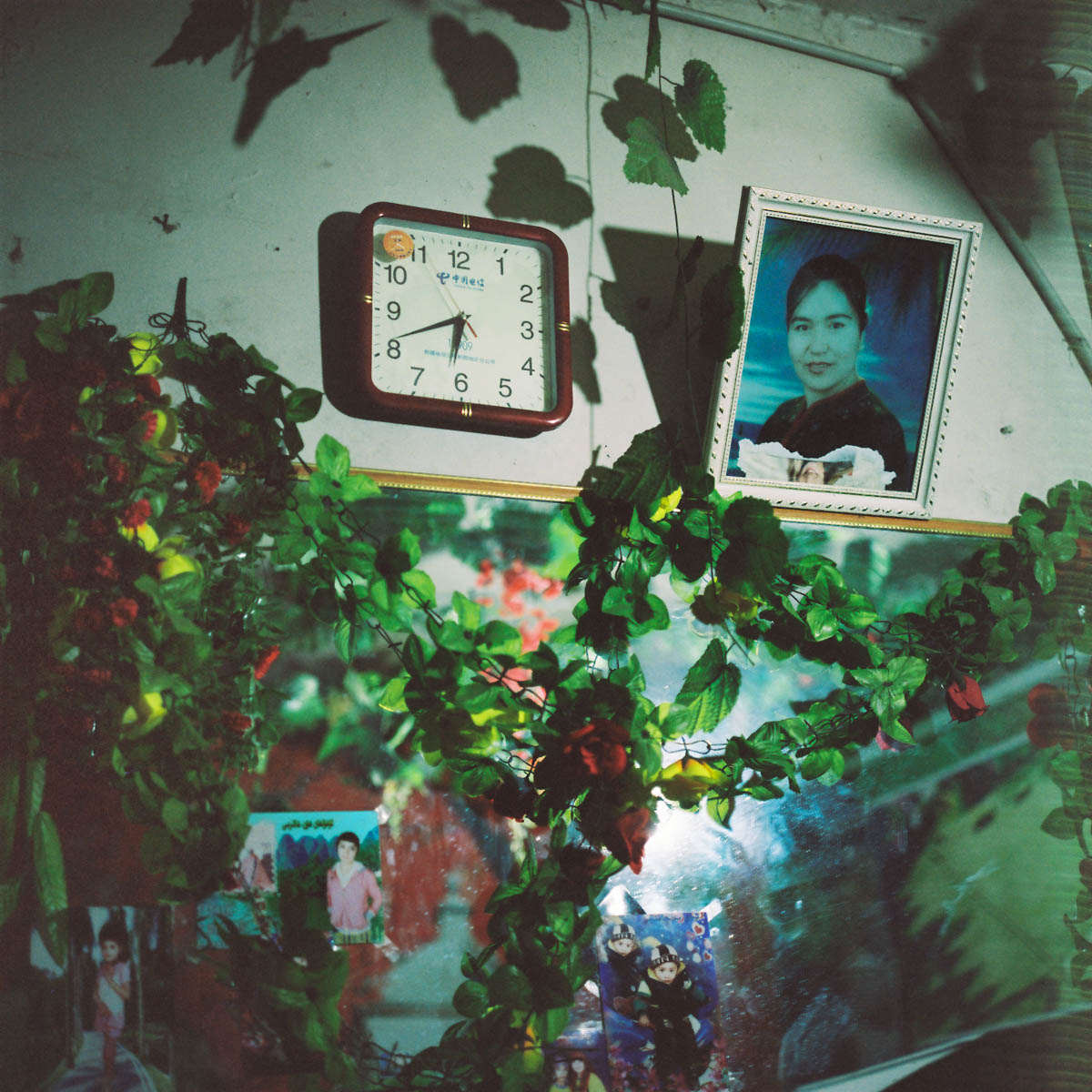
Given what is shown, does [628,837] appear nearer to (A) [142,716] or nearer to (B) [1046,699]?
(A) [142,716]

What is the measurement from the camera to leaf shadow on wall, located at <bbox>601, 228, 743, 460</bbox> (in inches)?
47.8

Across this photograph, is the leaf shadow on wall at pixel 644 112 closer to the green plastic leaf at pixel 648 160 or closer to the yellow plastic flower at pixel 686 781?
the green plastic leaf at pixel 648 160

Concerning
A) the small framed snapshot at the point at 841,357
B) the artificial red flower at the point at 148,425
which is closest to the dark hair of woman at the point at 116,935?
the artificial red flower at the point at 148,425

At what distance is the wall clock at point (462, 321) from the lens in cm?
108

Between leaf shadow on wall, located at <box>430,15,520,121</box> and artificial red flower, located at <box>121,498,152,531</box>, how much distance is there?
0.65m

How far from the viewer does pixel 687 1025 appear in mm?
1070

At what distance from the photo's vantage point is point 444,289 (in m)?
1.11

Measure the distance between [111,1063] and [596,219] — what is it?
111cm

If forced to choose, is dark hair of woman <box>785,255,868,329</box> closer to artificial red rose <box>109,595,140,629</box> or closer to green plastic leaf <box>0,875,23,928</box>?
artificial red rose <box>109,595,140,629</box>

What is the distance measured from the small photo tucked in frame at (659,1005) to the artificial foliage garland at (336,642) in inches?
5.2

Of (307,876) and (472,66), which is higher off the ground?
(472,66)

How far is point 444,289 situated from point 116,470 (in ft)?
1.44

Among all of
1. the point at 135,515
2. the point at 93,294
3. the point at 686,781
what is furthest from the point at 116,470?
the point at 686,781

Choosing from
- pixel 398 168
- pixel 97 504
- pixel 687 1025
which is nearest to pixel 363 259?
pixel 398 168
